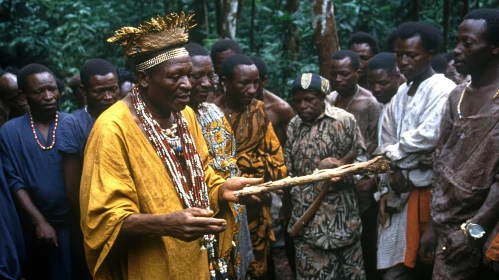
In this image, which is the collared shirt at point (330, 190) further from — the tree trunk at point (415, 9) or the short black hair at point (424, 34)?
the tree trunk at point (415, 9)

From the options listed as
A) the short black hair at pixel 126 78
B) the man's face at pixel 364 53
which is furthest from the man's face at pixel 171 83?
the man's face at pixel 364 53

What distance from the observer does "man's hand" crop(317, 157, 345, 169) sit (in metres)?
5.29

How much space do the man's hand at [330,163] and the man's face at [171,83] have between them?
218 centimetres

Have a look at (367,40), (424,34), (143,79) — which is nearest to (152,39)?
(143,79)

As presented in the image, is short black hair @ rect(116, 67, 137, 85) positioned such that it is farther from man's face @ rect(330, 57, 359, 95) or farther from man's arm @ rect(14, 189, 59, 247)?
man's arm @ rect(14, 189, 59, 247)

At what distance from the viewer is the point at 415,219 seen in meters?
5.11

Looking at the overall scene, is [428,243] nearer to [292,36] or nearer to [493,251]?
[493,251]

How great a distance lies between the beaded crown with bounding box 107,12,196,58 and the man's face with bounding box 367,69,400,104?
336 cm

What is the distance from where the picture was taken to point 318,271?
5.48 metres

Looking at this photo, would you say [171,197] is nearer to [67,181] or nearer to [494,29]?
[67,181]

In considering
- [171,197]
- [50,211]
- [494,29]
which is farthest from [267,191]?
[50,211]

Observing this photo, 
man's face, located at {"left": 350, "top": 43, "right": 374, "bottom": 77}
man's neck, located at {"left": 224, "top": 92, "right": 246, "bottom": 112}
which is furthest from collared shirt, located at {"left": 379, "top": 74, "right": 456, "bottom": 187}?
man's face, located at {"left": 350, "top": 43, "right": 374, "bottom": 77}

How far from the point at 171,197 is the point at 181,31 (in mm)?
1061

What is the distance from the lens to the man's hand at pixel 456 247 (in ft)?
12.9
